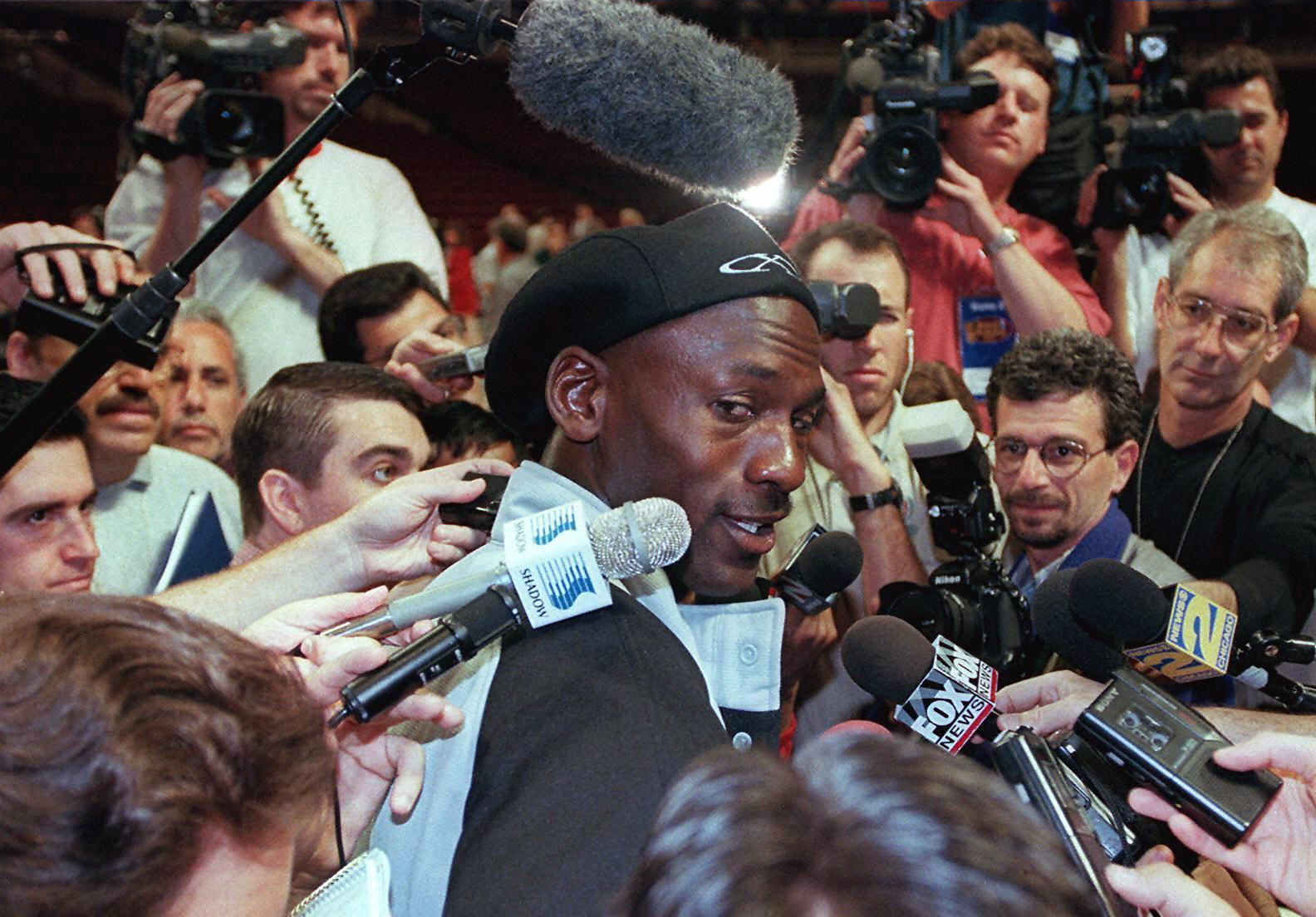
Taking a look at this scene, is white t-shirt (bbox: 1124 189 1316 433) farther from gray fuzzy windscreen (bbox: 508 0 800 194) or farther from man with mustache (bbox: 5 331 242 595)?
man with mustache (bbox: 5 331 242 595)

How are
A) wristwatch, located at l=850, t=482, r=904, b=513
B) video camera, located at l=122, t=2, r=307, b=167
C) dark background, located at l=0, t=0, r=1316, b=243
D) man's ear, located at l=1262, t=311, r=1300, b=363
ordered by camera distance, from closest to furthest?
wristwatch, located at l=850, t=482, r=904, b=513, video camera, located at l=122, t=2, r=307, b=167, man's ear, located at l=1262, t=311, r=1300, b=363, dark background, located at l=0, t=0, r=1316, b=243

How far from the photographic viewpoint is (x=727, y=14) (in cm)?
1243

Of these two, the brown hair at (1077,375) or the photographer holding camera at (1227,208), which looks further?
the photographer holding camera at (1227,208)

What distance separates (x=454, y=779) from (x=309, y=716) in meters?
0.26

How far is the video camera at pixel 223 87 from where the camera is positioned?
3029 mm

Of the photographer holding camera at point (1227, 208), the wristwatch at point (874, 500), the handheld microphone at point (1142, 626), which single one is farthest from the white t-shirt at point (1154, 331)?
the handheld microphone at point (1142, 626)

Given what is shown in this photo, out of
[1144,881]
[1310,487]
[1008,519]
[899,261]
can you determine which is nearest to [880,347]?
[899,261]

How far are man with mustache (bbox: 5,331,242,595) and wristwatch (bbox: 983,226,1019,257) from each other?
2179 millimetres

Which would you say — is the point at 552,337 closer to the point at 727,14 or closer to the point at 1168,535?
the point at 1168,535

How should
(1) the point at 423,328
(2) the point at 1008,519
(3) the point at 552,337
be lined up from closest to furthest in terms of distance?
(3) the point at 552,337
(2) the point at 1008,519
(1) the point at 423,328

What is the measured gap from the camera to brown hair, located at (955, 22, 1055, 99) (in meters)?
3.83

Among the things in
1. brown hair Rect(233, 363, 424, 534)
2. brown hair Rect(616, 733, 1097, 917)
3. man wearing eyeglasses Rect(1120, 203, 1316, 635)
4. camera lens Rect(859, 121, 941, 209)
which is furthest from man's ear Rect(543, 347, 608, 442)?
camera lens Rect(859, 121, 941, 209)

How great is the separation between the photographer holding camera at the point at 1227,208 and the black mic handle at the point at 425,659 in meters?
3.04

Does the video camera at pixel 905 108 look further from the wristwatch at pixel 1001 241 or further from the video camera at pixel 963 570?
the video camera at pixel 963 570
